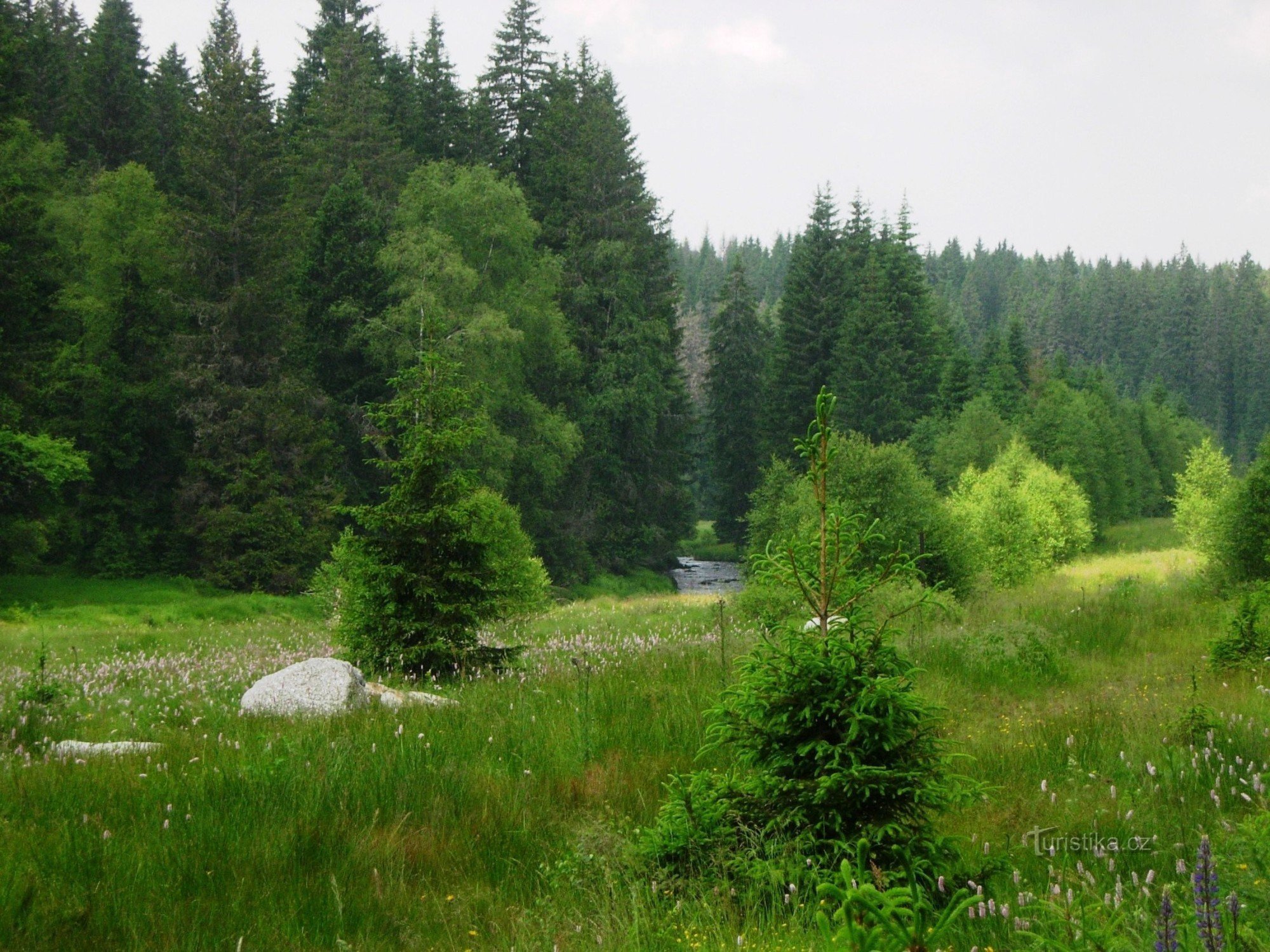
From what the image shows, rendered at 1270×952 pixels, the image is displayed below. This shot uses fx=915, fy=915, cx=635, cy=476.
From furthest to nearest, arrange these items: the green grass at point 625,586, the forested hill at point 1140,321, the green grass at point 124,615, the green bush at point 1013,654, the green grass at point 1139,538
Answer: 1. the forested hill at point 1140,321
2. the green grass at point 1139,538
3. the green grass at point 625,586
4. the green grass at point 124,615
5. the green bush at point 1013,654

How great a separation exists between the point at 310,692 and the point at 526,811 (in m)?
3.57

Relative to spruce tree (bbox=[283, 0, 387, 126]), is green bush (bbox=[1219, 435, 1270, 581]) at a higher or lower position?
lower

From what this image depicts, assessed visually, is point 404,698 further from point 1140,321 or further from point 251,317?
point 1140,321

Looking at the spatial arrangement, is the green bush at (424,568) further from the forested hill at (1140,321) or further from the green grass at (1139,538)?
the forested hill at (1140,321)

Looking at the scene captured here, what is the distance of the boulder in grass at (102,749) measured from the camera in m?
5.64

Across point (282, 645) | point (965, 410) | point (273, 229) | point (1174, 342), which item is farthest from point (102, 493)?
point (1174, 342)

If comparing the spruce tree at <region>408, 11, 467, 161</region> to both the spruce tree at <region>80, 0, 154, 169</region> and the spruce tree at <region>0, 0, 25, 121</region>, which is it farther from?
the spruce tree at <region>0, 0, 25, 121</region>

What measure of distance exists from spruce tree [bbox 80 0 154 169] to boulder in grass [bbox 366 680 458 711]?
45.6m

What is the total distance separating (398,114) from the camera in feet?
172

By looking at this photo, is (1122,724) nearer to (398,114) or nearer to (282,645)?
(282,645)

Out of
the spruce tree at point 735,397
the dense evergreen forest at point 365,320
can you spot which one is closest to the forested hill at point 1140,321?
the spruce tree at point 735,397

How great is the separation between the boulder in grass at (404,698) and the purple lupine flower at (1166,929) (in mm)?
5571

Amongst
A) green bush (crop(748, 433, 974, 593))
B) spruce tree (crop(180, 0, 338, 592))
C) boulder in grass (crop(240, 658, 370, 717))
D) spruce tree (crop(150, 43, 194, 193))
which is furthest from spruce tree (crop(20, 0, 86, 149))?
boulder in grass (crop(240, 658, 370, 717))

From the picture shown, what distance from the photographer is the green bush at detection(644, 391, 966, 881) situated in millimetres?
3506
